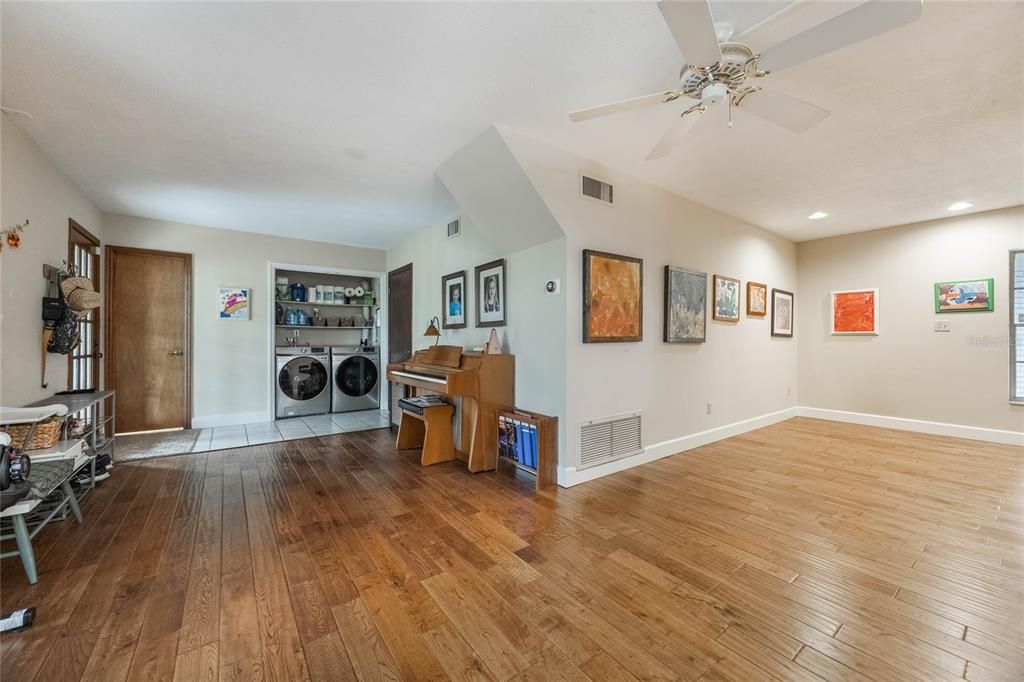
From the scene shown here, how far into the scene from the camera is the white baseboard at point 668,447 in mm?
3104

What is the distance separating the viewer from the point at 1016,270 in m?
4.26

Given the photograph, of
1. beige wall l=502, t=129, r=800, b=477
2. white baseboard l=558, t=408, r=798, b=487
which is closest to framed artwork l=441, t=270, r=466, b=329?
beige wall l=502, t=129, r=800, b=477

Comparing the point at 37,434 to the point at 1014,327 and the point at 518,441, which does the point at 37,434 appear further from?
the point at 1014,327

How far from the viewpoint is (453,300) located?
4.50m

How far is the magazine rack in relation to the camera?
9.93 feet

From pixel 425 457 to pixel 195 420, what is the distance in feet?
11.2

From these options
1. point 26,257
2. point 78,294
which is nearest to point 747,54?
point 26,257

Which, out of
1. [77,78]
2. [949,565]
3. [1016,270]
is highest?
[77,78]

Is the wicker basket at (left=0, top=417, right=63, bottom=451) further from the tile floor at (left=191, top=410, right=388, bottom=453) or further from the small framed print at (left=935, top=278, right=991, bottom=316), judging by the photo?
the small framed print at (left=935, top=278, right=991, bottom=316)

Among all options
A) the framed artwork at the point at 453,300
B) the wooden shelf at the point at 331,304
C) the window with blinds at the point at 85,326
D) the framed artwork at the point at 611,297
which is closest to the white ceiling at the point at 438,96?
the window with blinds at the point at 85,326

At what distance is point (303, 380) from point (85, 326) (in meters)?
2.21

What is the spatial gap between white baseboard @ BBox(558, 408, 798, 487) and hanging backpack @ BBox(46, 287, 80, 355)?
3.97 metres

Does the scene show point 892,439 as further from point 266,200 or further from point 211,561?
point 266,200

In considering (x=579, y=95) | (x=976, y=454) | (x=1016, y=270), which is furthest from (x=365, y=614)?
(x=1016, y=270)
